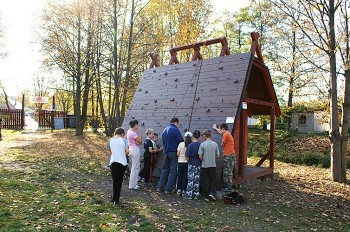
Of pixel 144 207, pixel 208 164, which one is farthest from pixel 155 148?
pixel 144 207

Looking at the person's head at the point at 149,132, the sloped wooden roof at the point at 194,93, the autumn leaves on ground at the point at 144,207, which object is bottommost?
the autumn leaves on ground at the point at 144,207

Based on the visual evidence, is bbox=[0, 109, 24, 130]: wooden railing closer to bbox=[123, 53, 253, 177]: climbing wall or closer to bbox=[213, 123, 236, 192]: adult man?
bbox=[123, 53, 253, 177]: climbing wall

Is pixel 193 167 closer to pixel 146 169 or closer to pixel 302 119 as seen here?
pixel 146 169

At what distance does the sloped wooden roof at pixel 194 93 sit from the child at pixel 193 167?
1.09 meters

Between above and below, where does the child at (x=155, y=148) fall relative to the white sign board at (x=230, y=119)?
below

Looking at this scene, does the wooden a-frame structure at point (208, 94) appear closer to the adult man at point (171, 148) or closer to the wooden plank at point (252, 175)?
the wooden plank at point (252, 175)

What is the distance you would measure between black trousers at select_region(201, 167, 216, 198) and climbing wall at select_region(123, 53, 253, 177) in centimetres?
95

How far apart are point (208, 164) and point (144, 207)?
1.91m

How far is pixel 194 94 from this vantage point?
9.49m

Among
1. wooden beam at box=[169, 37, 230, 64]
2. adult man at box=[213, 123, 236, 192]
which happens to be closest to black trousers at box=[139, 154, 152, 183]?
adult man at box=[213, 123, 236, 192]

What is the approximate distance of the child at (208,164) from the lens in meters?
7.36

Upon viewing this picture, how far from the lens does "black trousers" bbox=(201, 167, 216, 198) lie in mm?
7500

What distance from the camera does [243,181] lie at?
8.96 metres

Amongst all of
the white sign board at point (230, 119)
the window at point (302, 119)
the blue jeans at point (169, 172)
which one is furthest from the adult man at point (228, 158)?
the window at point (302, 119)
